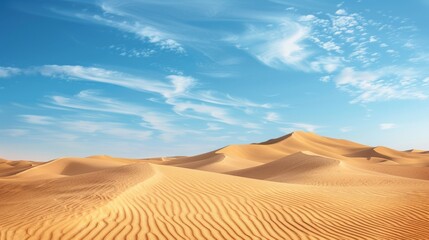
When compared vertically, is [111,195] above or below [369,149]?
below

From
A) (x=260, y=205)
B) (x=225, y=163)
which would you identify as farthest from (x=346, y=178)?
(x=225, y=163)

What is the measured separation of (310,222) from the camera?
907 cm

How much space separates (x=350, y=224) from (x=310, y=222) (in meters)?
1.02

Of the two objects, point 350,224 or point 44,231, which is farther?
point 350,224

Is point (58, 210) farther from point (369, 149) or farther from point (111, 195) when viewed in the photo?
point (369, 149)

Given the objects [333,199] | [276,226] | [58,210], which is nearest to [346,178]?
[333,199]

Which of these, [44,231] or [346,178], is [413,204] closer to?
[346,178]

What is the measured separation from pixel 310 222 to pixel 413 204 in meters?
4.54

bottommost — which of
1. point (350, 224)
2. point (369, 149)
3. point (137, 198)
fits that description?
point (350, 224)

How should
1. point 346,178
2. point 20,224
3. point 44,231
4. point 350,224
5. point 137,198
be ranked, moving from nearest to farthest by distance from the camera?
1. point 44,231
2. point 20,224
3. point 350,224
4. point 137,198
5. point 346,178

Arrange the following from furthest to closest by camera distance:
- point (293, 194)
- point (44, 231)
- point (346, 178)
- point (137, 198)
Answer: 1. point (346, 178)
2. point (293, 194)
3. point (137, 198)
4. point (44, 231)

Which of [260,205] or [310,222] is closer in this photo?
[310,222]

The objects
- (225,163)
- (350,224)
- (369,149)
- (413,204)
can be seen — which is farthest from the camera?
(369,149)

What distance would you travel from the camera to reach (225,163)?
3750cm
